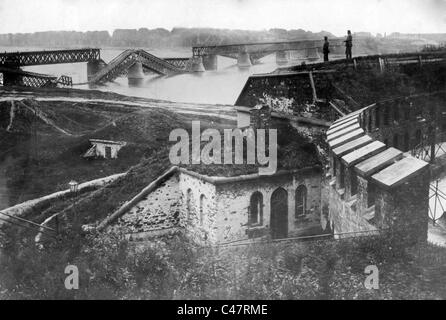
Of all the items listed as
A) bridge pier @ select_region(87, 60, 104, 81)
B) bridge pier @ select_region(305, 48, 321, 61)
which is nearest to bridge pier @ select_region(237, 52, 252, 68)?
bridge pier @ select_region(305, 48, 321, 61)

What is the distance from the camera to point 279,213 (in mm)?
17938

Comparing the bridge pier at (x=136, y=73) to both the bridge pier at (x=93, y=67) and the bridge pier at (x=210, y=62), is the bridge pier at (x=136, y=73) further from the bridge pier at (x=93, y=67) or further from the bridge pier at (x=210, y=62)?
the bridge pier at (x=210, y=62)

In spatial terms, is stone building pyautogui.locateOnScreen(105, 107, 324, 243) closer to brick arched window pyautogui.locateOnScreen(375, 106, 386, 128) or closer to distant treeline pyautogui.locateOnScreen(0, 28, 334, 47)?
distant treeline pyautogui.locateOnScreen(0, 28, 334, 47)

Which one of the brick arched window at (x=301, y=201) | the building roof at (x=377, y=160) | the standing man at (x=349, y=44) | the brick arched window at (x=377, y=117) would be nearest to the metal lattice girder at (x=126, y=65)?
the brick arched window at (x=301, y=201)

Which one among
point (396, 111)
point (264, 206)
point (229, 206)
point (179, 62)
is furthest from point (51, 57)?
point (396, 111)

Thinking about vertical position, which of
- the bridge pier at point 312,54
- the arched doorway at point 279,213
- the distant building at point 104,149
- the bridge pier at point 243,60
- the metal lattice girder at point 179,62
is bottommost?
the arched doorway at point 279,213

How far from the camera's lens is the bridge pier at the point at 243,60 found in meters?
18.4

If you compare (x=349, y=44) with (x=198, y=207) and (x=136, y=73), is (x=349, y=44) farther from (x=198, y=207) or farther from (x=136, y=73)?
(x=198, y=207)

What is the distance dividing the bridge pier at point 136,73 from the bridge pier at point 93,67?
1079 millimetres

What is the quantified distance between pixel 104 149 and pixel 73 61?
3.66 meters

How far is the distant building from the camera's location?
1558 cm

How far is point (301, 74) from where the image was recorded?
20047 mm
